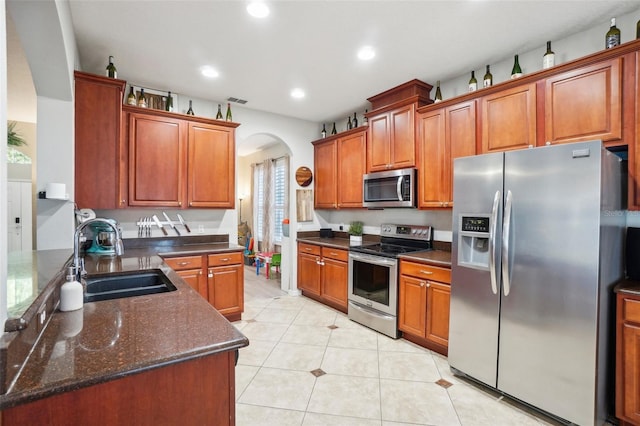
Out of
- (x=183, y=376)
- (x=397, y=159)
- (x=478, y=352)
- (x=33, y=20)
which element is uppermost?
(x=33, y=20)

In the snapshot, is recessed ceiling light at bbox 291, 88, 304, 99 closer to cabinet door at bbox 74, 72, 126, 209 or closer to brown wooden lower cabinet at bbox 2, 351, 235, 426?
cabinet door at bbox 74, 72, 126, 209

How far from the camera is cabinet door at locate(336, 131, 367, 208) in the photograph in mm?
4190

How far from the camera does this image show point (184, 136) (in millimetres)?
3676

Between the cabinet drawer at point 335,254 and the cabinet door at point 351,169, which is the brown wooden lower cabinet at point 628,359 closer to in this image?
the cabinet drawer at point 335,254

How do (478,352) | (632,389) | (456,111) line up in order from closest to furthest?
(632,389) < (478,352) < (456,111)

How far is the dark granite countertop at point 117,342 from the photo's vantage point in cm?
83

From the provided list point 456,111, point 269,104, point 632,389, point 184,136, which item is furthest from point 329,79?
point 632,389

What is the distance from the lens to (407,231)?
12.6 feet

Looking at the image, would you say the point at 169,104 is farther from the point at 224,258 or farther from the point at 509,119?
the point at 509,119

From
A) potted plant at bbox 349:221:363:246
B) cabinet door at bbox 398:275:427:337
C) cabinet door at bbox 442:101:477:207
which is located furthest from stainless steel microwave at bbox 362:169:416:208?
cabinet door at bbox 398:275:427:337

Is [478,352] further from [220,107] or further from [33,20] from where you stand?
[220,107]

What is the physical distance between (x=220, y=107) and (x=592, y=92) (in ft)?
12.6

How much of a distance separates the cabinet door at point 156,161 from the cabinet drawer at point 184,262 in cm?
65

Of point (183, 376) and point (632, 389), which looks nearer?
point (183, 376)
